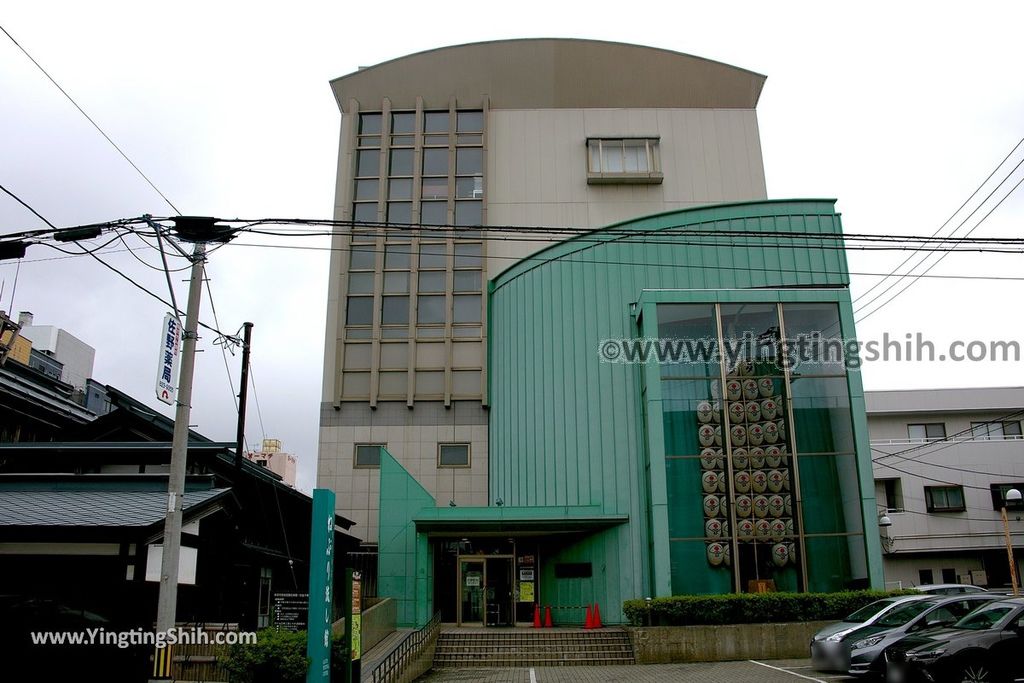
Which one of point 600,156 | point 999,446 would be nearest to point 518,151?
point 600,156

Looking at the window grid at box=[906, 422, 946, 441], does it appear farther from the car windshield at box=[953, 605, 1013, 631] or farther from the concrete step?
the car windshield at box=[953, 605, 1013, 631]

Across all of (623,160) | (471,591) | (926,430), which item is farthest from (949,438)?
(471,591)

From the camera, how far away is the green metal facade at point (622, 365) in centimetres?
2577

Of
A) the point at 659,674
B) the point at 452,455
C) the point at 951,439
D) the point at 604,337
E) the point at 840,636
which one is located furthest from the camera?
the point at 951,439

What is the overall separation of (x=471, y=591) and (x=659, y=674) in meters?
9.98

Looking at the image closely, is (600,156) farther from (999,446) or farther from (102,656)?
(102,656)

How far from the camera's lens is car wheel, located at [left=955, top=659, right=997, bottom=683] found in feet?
44.5

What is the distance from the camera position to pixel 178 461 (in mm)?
12922

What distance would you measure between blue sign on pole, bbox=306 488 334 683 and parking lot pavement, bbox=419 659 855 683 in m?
8.09

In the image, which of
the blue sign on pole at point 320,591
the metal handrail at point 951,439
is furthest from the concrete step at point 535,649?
the metal handrail at point 951,439

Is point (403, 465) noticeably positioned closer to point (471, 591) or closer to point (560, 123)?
point (471, 591)

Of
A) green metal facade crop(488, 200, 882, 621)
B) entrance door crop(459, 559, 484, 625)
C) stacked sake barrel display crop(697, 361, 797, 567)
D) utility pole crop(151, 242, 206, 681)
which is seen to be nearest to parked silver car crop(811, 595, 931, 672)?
green metal facade crop(488, 200, 882, 621)

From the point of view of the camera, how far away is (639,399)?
90.7 ft

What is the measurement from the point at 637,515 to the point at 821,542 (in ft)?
18.1
